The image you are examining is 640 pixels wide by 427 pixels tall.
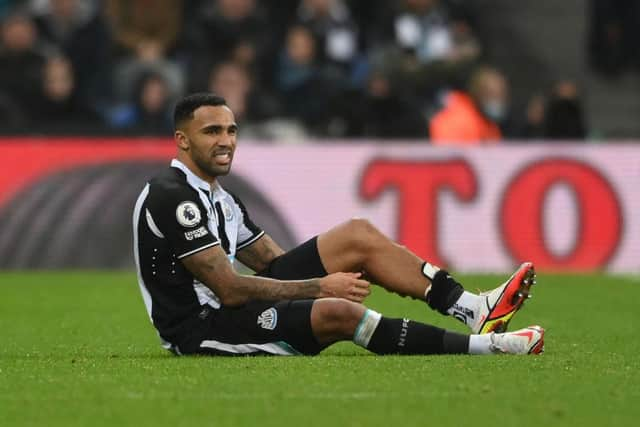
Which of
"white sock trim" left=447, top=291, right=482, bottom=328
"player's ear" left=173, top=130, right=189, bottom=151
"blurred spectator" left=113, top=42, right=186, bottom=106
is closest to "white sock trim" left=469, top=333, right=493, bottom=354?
Result: "white sock trim" left=447, top=291, right=482, bottom=328

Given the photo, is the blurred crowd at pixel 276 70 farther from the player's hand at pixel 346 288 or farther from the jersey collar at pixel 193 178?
the player's hand at pixel 346 288

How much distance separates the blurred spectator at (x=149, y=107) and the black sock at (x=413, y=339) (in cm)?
1007

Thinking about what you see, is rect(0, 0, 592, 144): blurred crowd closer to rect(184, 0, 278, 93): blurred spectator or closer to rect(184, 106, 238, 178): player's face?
rect(184, 0, 278, 93): blurred spectator

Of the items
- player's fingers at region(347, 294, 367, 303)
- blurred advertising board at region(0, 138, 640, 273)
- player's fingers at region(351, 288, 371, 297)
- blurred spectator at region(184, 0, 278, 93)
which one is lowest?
blurred advertising board at region(0, 138, 640, 273)

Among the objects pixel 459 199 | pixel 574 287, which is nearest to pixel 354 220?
pixel 574 287

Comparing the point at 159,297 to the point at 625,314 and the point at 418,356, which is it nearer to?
the point at 418,356

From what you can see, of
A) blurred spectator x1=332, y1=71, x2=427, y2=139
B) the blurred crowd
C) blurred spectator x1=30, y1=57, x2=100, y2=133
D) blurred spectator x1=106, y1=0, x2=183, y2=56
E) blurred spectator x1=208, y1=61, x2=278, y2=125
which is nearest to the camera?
blurred spectator x1=30, y1=57, x2=100, y2=133

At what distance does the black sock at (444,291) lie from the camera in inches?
361

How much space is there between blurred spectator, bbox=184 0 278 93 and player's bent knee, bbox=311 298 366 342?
471 inches

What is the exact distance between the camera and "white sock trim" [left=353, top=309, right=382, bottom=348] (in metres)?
8.67

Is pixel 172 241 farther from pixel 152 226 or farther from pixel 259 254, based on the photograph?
pixel 259 254

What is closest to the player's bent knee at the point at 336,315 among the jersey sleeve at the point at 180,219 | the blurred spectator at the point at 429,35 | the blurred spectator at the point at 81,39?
the jersey sleeve at the point at 180,219

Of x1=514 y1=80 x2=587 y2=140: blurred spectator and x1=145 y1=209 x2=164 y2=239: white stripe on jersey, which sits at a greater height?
x1=514 y1=80 x2=587 y2=140: blurred spectator

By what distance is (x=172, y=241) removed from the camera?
8.87 meters
